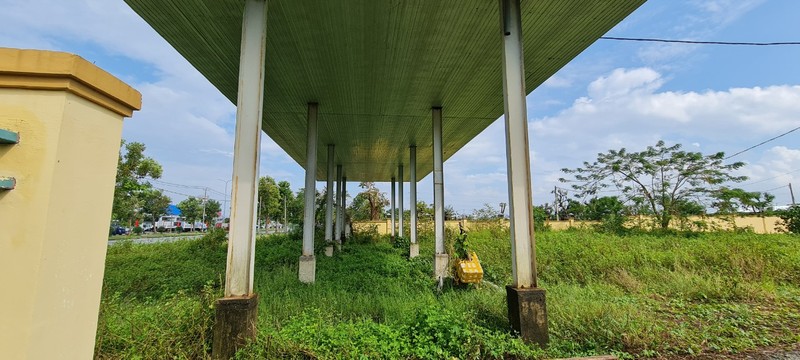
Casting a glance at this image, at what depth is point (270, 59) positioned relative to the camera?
6.22m

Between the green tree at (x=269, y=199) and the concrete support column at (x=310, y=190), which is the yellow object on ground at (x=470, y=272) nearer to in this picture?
the concrete support column at (x=310, y=190)

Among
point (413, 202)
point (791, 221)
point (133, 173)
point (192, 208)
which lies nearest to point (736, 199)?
point (791, 221)

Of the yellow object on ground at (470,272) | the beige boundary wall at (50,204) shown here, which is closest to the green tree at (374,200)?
the yellow object on ground at (470,272)

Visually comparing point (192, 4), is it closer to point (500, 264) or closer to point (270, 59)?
point (270, 59)

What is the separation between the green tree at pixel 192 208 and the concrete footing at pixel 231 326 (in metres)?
49.6

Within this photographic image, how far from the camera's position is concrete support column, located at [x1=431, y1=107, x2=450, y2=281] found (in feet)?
27.1

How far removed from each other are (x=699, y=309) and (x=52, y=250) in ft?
21.7

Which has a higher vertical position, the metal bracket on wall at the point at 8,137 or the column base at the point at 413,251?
the metal bracket on wall at the point at 8,137

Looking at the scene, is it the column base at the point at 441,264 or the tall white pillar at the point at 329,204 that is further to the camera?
the tall white pillar at the point at 329,204

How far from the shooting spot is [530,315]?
3.81 m

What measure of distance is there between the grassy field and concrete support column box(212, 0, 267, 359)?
0.61ft

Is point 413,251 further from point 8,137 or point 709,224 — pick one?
point 709,224

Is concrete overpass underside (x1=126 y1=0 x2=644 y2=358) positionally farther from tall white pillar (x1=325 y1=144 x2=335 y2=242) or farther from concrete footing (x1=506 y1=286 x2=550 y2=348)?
tall white pillar (x1=325 y1=144 x2=335 y2=242)

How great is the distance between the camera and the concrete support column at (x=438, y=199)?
8.25 m
